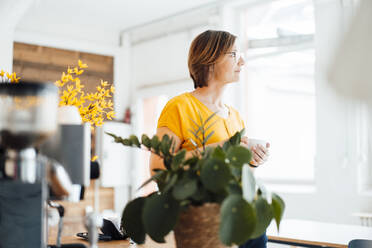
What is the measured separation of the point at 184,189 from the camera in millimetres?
821

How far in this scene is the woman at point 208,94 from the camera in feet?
4.83

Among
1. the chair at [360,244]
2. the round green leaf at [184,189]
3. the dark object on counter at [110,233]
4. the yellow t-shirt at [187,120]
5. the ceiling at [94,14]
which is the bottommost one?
the chair at [360,244]

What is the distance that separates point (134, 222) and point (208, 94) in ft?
2.82

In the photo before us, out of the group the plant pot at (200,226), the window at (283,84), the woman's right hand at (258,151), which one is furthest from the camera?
the window at (283,84)

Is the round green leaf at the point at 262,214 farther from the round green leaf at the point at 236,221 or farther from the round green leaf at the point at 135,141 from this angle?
the round green leaf at the point at 135,141

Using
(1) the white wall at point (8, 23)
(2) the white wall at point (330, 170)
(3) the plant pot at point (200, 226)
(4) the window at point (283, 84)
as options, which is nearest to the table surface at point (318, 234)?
(3) the plant pot at point (200, 226)

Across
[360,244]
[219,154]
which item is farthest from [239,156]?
[360,244]

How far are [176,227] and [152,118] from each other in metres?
5.84

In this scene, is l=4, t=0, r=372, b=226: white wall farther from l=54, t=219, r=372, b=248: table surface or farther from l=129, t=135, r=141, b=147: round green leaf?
l=129, t=135, r=141, b=147: round green leaf

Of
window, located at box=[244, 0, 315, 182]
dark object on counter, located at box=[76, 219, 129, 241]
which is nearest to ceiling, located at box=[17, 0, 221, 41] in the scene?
window, located at box=[244, 0, 315, 182]

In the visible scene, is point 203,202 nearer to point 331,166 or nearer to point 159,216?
point 159,216

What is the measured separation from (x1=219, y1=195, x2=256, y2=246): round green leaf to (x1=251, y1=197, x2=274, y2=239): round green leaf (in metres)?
0.06

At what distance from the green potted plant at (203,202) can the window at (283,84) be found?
406 cm

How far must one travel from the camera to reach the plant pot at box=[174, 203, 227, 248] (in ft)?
2.81
